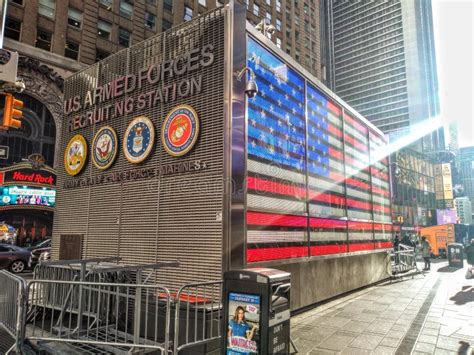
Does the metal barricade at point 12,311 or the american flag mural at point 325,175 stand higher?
the american flag mural at point 325,175

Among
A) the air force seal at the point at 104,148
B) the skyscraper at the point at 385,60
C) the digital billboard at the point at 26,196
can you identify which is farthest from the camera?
the skyscraper at the point at 385,60

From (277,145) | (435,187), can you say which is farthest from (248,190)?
(435,187)

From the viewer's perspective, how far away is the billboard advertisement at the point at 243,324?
453 cm

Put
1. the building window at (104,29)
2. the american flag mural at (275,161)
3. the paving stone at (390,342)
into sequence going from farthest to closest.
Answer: the building window at (104,29), the american flag mural at (275,161), the paving stone at (390,342)

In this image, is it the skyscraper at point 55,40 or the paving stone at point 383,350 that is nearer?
the paving stone at point 383,350

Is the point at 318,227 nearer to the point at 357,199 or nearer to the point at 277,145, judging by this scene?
the point at 277,145

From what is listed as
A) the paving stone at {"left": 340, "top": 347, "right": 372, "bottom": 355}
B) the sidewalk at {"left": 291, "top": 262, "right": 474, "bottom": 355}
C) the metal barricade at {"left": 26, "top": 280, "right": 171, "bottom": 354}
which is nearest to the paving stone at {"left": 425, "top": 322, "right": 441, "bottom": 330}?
the sidewalk at {"left": 291, "top": 262, "right": 474, "bottom": 355}

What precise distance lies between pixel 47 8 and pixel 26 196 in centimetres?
1514

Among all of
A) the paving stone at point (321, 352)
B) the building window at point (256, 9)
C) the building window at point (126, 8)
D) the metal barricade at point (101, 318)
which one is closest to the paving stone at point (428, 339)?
the paving stone at point (321, 352)

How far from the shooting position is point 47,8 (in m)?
29.5

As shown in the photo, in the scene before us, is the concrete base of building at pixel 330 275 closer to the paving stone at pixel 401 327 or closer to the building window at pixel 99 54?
the paving stone at pixel 401 327

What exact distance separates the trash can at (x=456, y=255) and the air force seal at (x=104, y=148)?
18.8 meters

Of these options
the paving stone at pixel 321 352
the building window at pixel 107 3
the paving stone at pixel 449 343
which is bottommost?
the paving stone at pixel 321 352

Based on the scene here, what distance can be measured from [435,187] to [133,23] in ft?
197
